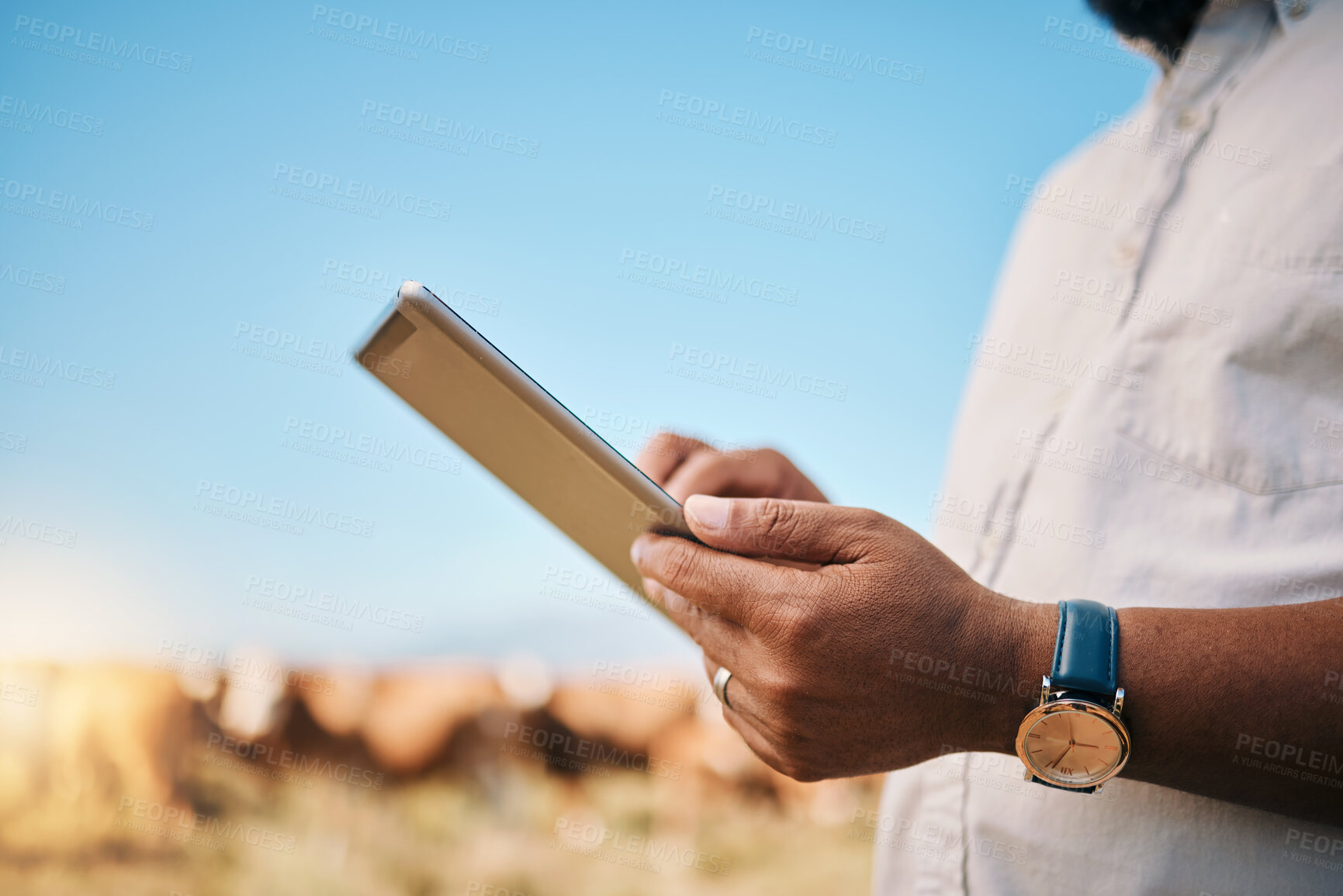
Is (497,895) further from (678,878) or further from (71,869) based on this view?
(71,869)

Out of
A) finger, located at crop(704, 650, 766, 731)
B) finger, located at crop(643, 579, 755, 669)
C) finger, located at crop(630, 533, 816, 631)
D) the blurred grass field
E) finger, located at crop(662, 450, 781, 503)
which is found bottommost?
the blurred grass field

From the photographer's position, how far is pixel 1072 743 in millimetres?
583

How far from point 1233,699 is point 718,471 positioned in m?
0.54

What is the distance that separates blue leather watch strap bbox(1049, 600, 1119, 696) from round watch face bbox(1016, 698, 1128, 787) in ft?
0.06

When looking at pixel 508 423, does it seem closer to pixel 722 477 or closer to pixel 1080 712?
pixel 722 477

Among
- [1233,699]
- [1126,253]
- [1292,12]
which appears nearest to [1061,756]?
[1233,699]

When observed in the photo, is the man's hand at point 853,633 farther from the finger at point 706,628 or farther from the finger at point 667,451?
the finger at point 667,451

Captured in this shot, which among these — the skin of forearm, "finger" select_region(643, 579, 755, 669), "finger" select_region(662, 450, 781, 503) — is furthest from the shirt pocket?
"finger" select_region(643, 579, 755, 669)

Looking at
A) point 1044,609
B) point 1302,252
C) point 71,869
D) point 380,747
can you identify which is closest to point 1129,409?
point 1302,252

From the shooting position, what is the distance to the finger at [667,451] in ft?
3.09

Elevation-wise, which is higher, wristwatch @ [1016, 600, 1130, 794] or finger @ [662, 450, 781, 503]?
finger @ [662, 450, 781, 503]

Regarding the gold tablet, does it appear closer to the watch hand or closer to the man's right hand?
the man's right hand

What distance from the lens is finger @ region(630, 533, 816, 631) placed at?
634mm

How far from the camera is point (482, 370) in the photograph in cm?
64
